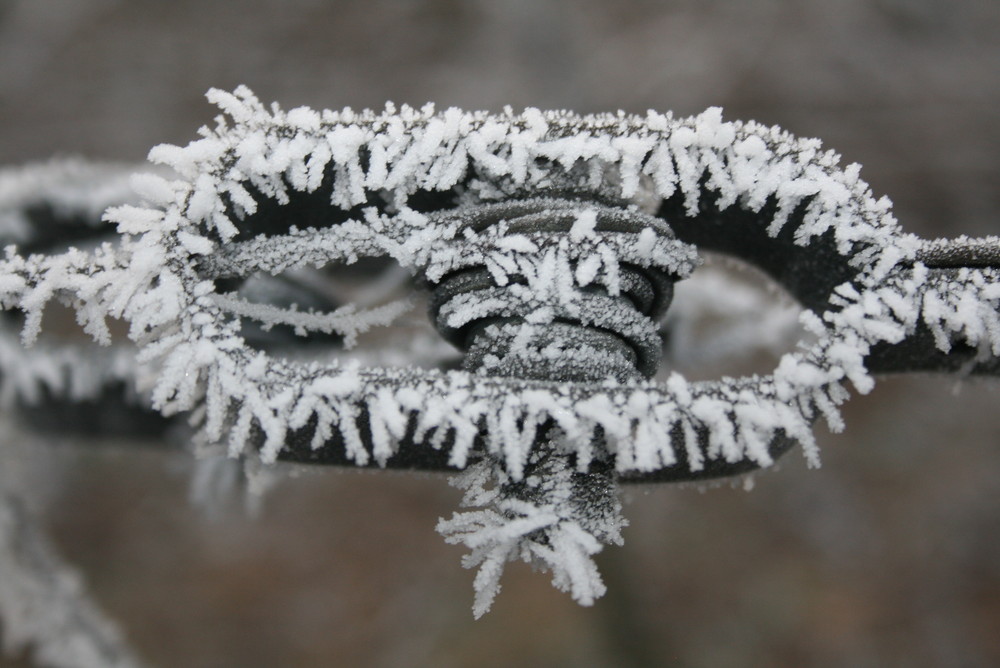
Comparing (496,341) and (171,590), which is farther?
(171,590)

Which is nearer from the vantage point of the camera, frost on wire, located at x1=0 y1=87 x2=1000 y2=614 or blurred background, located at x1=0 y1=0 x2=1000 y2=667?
frost on wire, located at x1=0 y1=87 x2=1000 y2=614

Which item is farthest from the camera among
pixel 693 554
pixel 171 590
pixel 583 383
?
pixel 171 590

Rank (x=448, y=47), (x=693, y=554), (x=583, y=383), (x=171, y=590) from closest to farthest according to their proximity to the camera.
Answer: (x=583, y=383) → (x=693, y=554) → (x=171, y=590) → (x=448, y=47)

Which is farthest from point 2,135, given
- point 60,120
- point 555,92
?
point 555,92

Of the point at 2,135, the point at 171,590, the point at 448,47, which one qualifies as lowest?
the point at 171,590

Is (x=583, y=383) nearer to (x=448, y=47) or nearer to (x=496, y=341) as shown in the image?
(x=496, y=341)
